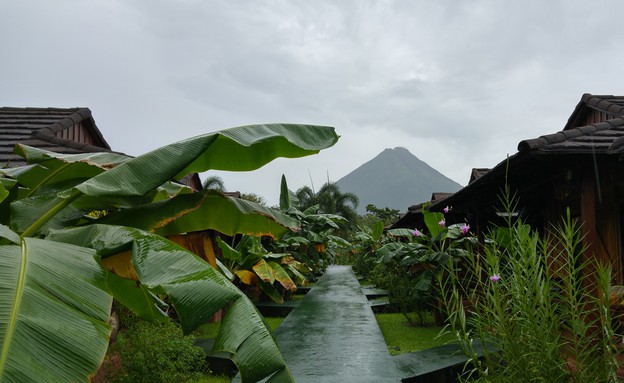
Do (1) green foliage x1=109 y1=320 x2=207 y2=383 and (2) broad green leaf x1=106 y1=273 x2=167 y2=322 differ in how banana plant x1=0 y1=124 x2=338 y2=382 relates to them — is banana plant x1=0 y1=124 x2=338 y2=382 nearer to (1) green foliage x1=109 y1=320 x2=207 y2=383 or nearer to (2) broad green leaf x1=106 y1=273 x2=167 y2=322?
(2) broad green leaf x1=106 y1=273 x2=167 y2=322

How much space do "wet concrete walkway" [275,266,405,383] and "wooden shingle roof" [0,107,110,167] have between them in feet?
12.3

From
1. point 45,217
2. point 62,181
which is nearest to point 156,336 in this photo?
point 62,181

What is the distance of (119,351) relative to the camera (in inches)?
196

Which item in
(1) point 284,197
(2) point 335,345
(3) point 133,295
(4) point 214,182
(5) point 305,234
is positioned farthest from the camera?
(4) point 214,182

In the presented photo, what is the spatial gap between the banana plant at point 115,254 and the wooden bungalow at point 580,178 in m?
1.64

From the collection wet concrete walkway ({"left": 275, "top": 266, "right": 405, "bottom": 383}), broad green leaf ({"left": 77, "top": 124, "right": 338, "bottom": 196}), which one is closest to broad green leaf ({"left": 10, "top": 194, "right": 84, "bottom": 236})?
broad green leaf ({"left": 77, "top": 124, "right": 338, "bottom": 196})

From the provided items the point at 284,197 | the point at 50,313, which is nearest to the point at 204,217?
the point at 50,313

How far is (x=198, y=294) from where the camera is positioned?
7.84ft

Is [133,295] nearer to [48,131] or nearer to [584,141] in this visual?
[584,141]

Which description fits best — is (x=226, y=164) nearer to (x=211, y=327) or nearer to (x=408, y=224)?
(x=211, y=327)

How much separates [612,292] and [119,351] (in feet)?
13.1

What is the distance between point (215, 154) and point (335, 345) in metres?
4.51

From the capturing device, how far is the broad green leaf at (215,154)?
3043 millimetres

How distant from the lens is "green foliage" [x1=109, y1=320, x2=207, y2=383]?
4.77 m
